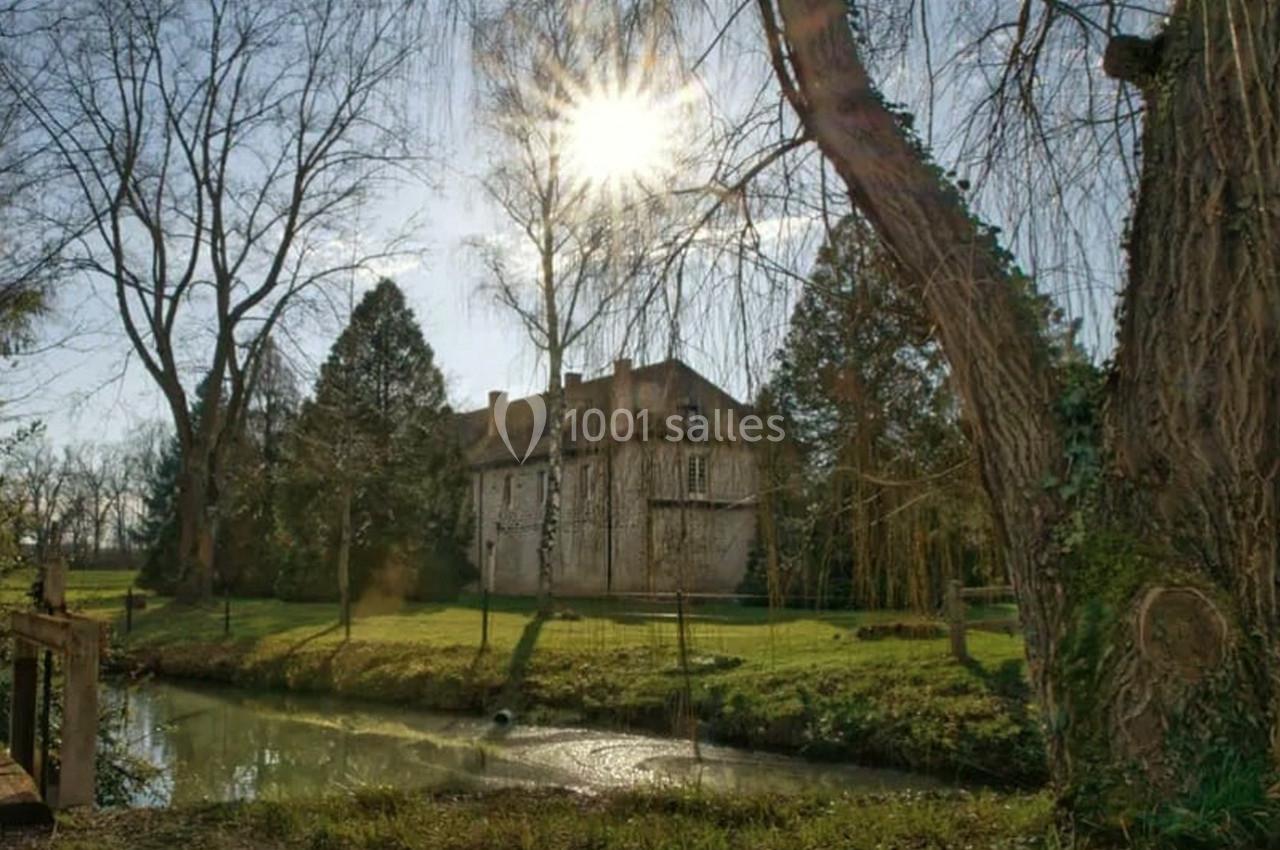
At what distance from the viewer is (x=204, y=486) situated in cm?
2284

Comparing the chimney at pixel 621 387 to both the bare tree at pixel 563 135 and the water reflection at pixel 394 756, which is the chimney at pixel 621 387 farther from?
the water reflection at pixel 394 756

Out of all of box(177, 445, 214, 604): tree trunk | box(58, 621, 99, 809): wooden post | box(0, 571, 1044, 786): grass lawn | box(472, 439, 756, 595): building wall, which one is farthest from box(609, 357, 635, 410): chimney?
box(177, 445, 214, 604): tree trunk

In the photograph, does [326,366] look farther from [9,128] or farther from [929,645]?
[929,645]

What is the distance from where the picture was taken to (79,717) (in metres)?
4.79

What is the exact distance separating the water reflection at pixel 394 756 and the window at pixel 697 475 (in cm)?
347

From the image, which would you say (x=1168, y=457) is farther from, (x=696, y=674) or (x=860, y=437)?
(x=696, y=674)

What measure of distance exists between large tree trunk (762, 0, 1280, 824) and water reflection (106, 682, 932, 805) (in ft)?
14.4

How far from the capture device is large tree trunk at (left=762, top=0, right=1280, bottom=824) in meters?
3.03

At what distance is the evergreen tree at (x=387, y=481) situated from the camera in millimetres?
23781

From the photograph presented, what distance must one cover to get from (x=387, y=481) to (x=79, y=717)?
66.4ft

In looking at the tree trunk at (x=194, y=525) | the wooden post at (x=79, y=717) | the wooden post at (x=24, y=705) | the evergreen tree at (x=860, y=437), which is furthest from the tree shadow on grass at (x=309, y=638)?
the evergreen tree at (x=860, y=437)

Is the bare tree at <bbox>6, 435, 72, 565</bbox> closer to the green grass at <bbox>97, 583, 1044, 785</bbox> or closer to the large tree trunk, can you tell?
the green grass at <bbox>97, 583, 1044, 785</bbox>

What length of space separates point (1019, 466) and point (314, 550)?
80.4 ft

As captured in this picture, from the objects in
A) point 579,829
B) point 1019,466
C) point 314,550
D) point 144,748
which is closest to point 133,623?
point 314,550
